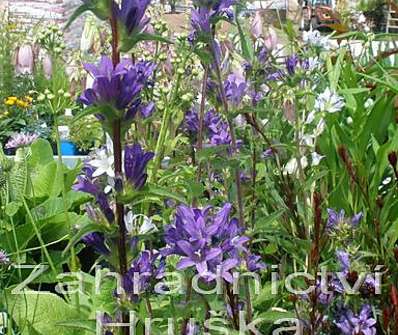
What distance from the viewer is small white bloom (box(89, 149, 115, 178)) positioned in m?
0.90

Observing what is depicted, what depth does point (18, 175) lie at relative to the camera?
1713 millimetres

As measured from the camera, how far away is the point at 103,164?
93 cm

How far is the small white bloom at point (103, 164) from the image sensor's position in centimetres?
90

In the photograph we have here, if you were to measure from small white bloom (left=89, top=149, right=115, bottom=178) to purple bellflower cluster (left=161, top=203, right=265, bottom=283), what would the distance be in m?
0.10

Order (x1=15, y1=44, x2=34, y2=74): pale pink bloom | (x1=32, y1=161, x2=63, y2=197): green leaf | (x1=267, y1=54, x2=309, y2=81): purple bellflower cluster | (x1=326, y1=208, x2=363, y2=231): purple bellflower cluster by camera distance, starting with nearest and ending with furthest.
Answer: (x1=326, y1=208, x2=363, y2=231): purple bellflower cluster → (x1=267, y1=54, x2=309, y2=81): purple bellflower cluster → (x1=32, y1=161, x2=63, y2=197): green leaf → (x1=15, y1=44, x2=34, y2=74): pale pink bloom

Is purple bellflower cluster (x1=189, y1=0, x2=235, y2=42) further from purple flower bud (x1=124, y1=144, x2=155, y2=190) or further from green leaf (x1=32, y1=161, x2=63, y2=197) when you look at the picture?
green leaf (x1=32, y1=161, x2=63, y2=197)

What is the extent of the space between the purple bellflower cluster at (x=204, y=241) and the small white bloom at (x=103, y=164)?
0.32 ft

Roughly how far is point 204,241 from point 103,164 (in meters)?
0.16

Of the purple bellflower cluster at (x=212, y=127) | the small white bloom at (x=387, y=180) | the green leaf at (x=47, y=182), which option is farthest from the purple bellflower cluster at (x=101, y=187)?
the small white bloom at (x=387, y=180)

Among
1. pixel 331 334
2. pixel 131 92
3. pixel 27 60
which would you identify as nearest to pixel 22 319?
pixel 331 334

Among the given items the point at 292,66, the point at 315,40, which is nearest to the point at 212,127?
the point at 292,66

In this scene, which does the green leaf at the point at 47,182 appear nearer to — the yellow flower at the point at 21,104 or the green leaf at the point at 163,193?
the green leaf at the point at 163,193

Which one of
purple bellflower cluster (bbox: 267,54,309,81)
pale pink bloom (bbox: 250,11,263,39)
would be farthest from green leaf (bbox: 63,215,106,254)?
pale pink bloom (bbox: 250,11,263,39)

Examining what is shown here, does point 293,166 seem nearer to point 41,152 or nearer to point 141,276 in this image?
point 141,276
